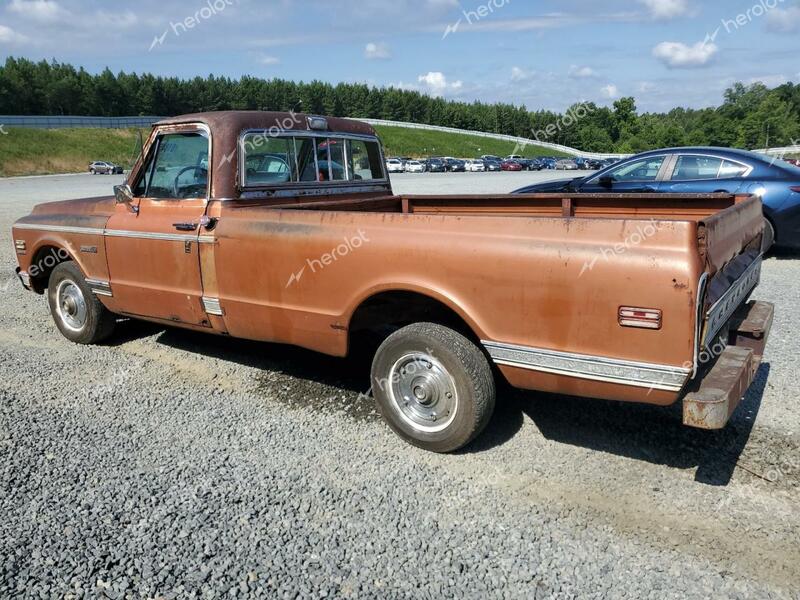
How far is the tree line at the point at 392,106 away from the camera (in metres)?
78.1

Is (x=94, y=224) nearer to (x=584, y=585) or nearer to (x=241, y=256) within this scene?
(x=241, y=256)

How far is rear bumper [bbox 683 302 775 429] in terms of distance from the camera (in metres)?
2.80

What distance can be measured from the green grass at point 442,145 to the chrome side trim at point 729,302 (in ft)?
259

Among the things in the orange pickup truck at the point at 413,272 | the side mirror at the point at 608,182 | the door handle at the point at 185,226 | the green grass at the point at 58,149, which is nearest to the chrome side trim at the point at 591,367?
the orange pickup truck at the point at 413,272

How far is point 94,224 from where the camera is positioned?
17.3ft

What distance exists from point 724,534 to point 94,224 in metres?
4.98

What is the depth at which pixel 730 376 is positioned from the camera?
304 centimetres

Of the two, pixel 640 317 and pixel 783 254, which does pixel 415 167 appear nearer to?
pixel 783 254

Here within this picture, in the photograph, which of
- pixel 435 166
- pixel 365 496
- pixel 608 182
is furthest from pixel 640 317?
pixel 435 166

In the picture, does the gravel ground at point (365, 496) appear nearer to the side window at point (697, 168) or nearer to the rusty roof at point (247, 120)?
the rusty roof at point (247, 120)

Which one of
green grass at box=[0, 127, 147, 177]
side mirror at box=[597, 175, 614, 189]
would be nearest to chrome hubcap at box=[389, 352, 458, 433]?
side mirror at box=[597, 175, 614, 189]

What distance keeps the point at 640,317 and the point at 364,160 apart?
11.7 feet

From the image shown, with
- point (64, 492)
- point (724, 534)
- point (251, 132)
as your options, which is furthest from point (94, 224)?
point (724, 534)

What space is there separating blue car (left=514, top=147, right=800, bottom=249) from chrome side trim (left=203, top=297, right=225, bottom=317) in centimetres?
495
